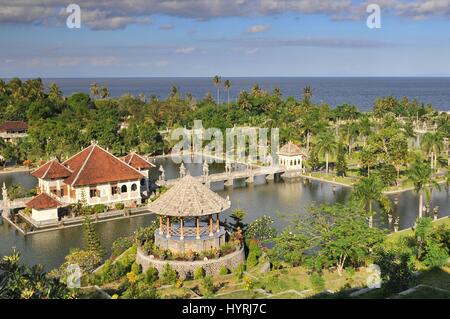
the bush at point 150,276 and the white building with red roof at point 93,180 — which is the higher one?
the white building with red roof at point 93,180

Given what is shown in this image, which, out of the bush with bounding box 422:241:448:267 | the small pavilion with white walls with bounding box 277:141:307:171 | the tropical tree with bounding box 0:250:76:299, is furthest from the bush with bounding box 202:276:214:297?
the small pavilion with white walls with bounding box 277:141:307:171

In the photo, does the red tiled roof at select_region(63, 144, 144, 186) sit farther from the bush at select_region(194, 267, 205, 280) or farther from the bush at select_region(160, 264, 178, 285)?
the bush at select_region(194, 267, 205, 280)

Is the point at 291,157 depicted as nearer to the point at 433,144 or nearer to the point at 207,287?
the point at 433,144

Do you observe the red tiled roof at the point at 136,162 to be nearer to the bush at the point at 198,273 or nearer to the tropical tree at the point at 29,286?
the bush at the point at 198,273

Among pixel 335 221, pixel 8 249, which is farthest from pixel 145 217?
pixel 335 221

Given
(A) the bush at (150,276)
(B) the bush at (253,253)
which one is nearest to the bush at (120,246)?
(A) the bush at (150,276)
